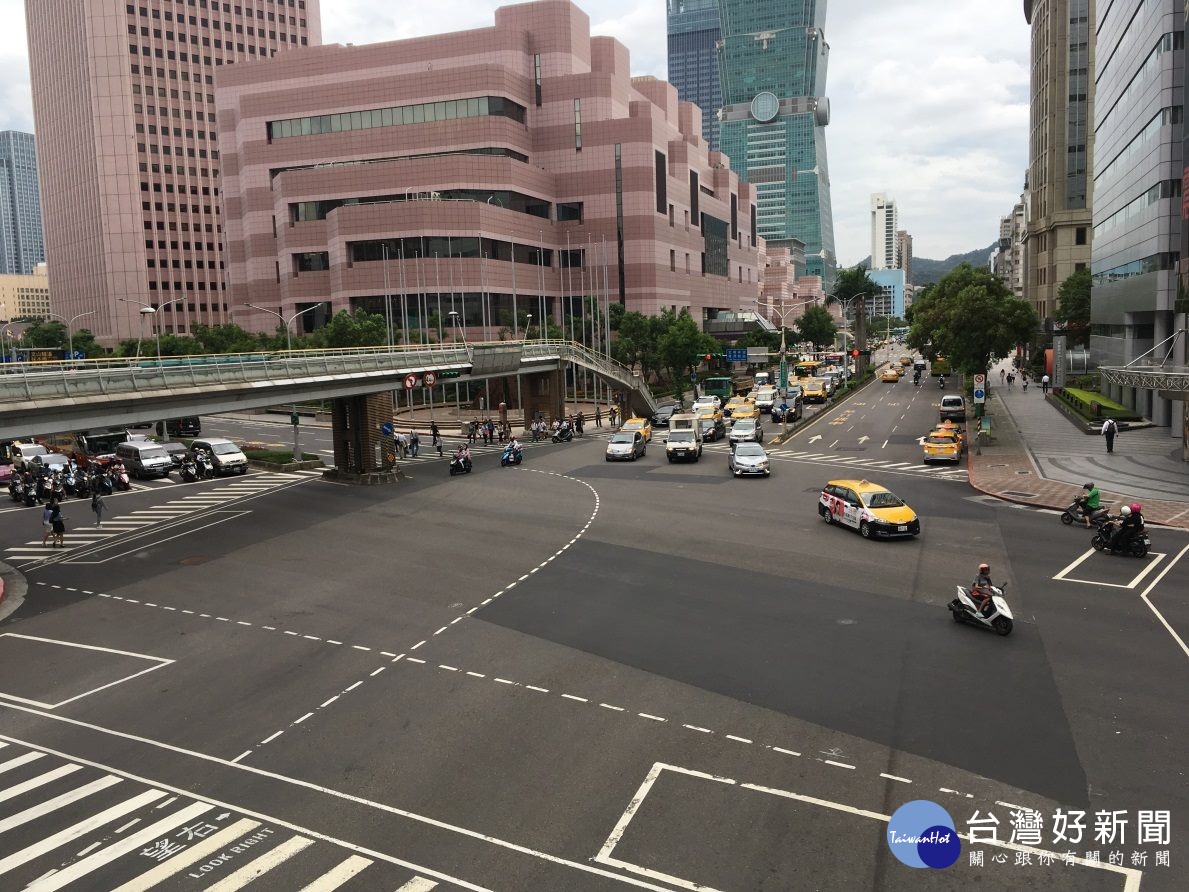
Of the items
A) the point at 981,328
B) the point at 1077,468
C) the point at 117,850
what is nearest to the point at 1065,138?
the point at 981,328

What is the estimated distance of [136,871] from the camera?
11.1m

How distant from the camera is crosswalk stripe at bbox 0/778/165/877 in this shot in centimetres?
1144

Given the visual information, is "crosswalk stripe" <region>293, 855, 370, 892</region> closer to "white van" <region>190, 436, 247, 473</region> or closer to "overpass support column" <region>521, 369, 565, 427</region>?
"white van" <region>190, 436, 247, 473</region>

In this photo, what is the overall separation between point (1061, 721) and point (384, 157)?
323ft

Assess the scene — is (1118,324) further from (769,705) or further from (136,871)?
(136,871)

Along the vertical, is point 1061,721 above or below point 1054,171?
below

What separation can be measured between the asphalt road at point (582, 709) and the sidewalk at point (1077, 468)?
5910mm

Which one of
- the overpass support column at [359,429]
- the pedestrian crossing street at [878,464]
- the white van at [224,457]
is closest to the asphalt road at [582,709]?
the pedestrian crossing street at [878,464]

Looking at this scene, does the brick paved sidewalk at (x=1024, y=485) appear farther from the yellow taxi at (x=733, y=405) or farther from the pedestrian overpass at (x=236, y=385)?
the pedestrian overpass at (x=236, y=385)

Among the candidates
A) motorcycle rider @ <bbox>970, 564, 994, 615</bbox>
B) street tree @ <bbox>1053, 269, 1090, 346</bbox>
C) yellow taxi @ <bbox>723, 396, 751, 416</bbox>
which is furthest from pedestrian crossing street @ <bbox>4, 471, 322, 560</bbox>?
street tree @ <bbox>1053, 269, 1090, 346</bbox>

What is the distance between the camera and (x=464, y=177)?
3701 inches

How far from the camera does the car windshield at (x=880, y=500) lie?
2872 cm

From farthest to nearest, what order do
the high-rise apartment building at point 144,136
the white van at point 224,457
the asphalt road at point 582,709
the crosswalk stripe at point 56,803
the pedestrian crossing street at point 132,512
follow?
1. the high-rise apartment building at point 144,136
2. the white van at point 224,457
3. the pedestrian crossing street at point 132,512
4. the crosswalk stripe at point 56,803
5. the asphalt road at point 582,709

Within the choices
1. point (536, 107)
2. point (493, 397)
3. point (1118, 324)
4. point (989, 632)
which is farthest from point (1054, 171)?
point (989, 632)
